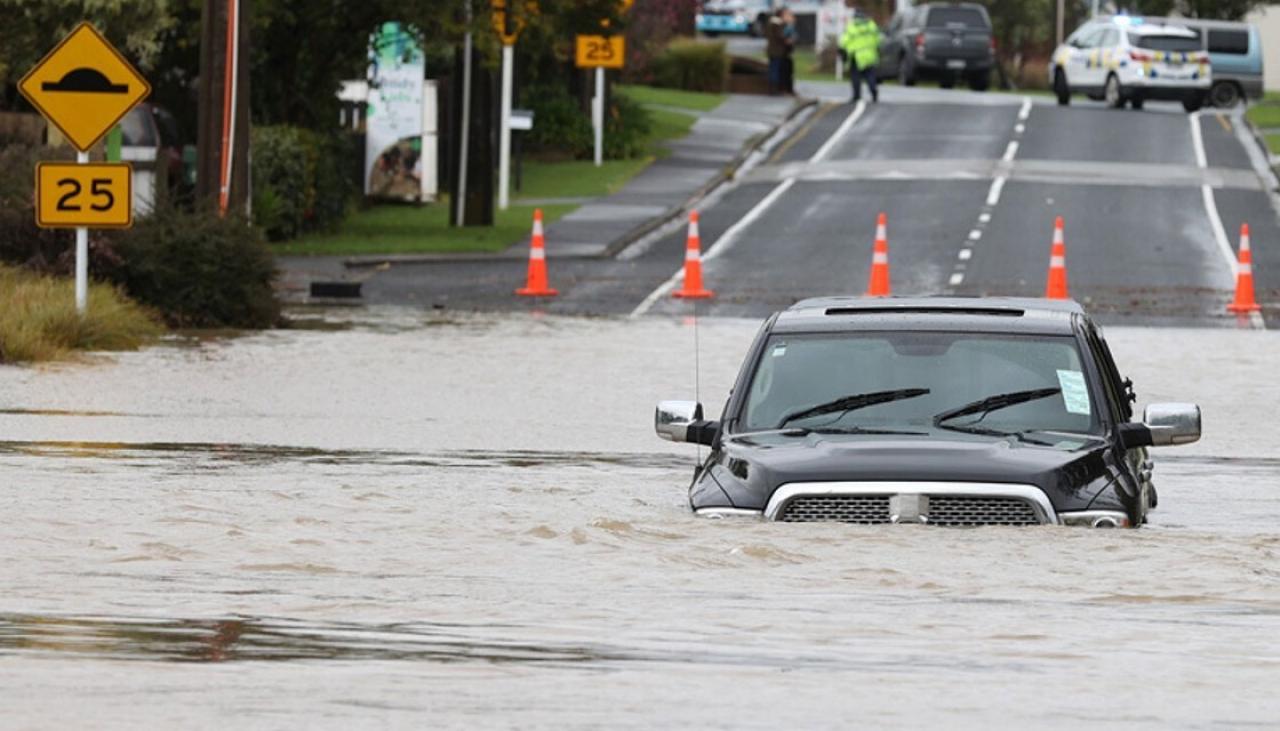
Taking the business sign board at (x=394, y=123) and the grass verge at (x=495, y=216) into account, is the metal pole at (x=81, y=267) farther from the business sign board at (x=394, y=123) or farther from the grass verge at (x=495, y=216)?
the business sign board at (x=394, y=123)

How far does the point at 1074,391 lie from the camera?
38.2ft

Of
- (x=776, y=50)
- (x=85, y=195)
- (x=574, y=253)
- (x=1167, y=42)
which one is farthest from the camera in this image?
→ (x=776, y=50)

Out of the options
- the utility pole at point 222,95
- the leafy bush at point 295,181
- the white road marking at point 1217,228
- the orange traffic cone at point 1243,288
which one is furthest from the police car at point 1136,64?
the utility pole at point 222,95

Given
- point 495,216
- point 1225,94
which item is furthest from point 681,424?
point 1225,94

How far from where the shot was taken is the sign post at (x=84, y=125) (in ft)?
77.7

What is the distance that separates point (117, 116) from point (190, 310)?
128 inches

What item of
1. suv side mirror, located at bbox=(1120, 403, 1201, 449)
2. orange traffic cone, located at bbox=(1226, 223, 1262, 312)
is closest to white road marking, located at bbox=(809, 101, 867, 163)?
orange traffic cone, located at bbox=(1226, 223, 1262, 312)

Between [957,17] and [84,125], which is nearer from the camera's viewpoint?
[84,125]

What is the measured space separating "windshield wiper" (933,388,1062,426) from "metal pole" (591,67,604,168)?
1441 inches

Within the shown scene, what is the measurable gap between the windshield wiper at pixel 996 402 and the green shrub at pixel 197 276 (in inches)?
630

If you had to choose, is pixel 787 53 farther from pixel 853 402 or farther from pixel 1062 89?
pixel 853 402

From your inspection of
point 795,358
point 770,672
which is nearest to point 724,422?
point 795,358

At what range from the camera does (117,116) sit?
78.2ft

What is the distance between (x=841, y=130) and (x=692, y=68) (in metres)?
12.8
